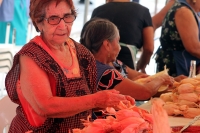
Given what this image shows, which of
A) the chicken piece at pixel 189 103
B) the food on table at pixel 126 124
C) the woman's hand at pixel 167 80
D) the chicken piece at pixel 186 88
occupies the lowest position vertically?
the woman's hand at pixel 167 80

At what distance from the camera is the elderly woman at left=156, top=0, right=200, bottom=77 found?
3.74 metres

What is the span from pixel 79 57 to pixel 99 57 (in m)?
0.70

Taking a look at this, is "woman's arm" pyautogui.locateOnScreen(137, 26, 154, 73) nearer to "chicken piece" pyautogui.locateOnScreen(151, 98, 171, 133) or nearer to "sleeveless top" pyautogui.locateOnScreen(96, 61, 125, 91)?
"sleeveless top" pyautogui.locateOnScreen(96, 61, 125, 91)

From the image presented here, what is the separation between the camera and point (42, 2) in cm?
196

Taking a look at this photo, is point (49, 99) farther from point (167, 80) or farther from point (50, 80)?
point (167, 80)

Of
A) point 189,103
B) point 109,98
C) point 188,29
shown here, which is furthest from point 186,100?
point 188,29

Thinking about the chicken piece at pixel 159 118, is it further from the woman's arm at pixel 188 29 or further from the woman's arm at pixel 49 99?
the woman's arm at pixel 188 29

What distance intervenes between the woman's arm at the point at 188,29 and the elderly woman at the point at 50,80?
1.85m

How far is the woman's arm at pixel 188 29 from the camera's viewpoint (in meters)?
3.73

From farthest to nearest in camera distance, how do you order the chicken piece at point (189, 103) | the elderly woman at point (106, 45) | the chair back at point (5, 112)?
1. the elderly woman at point (106, 45)
2. the chicken piece at point (189, 103)
3. the chair back at point (5, 112)

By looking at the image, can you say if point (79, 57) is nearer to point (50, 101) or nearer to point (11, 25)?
point (50, 101)

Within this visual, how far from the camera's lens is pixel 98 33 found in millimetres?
2770

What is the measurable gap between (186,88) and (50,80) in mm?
Answer: 947

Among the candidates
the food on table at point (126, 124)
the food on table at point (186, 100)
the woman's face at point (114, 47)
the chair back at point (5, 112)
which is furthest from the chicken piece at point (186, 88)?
the food on table at point (126, 124)
